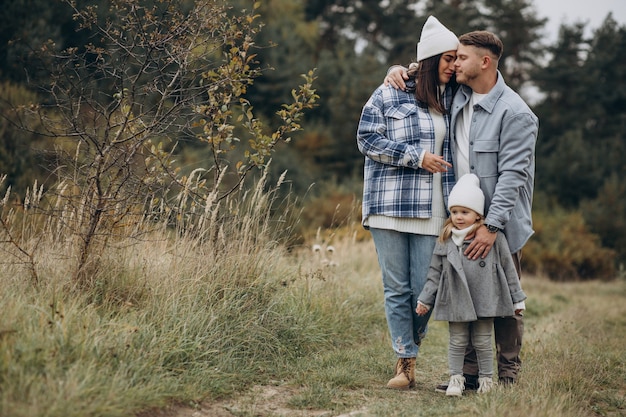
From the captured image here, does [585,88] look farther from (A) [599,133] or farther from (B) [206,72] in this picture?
(B) [206,72]

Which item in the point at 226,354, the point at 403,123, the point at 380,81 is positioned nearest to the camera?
the point at 226,354

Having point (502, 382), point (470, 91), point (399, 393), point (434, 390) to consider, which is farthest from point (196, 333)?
point (470, 91)

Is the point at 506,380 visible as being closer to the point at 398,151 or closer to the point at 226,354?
the point at 398,151

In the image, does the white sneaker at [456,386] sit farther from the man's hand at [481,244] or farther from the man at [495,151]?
the man's hand at [481,244]

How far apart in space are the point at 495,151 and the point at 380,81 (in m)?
17.2

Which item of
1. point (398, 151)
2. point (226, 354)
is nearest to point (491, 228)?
point (398, 151)

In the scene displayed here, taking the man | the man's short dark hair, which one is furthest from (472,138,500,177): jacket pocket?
the man's short dark hair

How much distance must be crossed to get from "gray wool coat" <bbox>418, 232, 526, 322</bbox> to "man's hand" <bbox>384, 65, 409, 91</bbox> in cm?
106

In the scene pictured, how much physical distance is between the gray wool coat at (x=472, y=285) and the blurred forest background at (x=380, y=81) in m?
7.23

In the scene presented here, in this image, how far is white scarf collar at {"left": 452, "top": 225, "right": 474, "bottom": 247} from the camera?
3.81m

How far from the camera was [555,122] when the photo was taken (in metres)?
23.7

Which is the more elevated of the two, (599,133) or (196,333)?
(599,133)

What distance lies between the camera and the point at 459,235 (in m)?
3.83

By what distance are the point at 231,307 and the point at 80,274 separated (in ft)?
3.23
